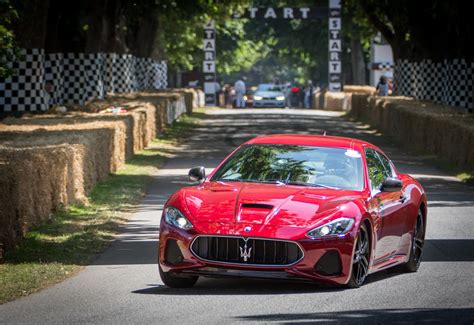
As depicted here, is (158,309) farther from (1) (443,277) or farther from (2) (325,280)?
(1) (443,277)

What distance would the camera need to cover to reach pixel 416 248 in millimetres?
12555

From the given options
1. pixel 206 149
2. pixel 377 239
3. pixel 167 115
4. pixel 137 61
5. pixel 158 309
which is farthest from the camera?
pixel 137 61

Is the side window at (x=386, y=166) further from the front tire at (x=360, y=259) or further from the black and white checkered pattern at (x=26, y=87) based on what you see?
the black and white checkered pattern at (x=26, y=87)

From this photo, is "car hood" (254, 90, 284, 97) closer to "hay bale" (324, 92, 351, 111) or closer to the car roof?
"hay bale" (324, 92, 351, 111)

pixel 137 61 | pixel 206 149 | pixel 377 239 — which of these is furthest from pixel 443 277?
pixel 137 61

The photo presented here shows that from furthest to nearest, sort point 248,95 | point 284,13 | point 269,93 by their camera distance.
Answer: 1. point 248,95
2. point 269,93
3. point 284,13

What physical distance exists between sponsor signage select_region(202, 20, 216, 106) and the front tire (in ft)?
198

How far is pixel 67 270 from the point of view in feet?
40.2

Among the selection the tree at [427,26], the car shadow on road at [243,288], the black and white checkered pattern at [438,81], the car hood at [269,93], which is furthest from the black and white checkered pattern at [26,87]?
the car hood at [269,93]

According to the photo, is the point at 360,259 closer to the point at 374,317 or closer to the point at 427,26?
the point at 374,317

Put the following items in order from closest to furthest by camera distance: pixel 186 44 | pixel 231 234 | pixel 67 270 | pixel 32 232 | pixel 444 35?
1. pixel 231 234
2. pixel 67 270
3. pixel 32 232
4. pixel 444 35
5. pixel 186 44

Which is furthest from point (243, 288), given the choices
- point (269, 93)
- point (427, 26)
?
point (269, 93)

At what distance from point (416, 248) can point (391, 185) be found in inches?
50.4

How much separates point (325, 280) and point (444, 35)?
36.7 metres
